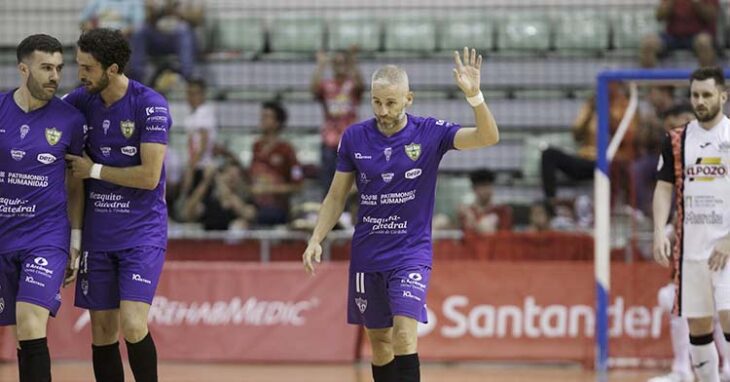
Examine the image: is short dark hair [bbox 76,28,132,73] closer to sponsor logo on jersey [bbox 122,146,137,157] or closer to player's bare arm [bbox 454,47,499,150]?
sponsor logo on jersey [bbox 122,146,137,157]

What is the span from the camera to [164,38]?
15992 mm

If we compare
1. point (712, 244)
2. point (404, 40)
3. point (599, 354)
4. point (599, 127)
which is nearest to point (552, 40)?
point (404, 40)

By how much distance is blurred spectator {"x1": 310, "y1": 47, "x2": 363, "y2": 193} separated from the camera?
47.3 feet

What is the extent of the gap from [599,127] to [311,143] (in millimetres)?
5174

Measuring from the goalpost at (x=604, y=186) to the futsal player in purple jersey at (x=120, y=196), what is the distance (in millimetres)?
4985

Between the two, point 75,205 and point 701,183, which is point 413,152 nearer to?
point 75,205

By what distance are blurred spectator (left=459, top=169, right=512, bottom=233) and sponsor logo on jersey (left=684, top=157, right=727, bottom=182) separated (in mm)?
4455

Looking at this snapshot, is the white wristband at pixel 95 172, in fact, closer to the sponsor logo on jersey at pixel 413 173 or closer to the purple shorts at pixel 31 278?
the purple shorts at pixel 31 278

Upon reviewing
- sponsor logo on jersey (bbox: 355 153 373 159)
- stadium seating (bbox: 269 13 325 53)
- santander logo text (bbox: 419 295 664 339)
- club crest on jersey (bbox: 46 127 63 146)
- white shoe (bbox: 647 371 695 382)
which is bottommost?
white shoe (bbox: 647 371 695 382)

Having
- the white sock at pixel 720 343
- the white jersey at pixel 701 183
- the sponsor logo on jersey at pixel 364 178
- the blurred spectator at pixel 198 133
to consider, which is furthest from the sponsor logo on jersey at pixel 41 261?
the blurred spectator at pixel 198 133

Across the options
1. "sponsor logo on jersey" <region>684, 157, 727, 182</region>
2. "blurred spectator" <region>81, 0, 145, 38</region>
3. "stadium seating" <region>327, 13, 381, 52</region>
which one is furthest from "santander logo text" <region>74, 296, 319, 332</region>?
"stadium seating" <region>327, 13, 381, 52</region>

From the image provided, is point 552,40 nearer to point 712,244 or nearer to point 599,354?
point 599,354

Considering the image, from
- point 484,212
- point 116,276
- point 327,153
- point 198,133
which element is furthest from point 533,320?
point 116,276

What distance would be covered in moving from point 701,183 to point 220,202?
20.9 ft
